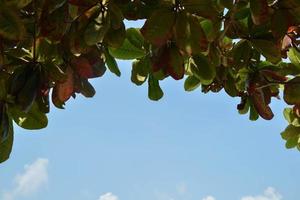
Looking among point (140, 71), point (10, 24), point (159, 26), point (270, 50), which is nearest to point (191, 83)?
point (140, 71)

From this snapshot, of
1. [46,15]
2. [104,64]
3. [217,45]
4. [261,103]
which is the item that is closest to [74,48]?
[46,15]

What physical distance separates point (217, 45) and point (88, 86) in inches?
20.9

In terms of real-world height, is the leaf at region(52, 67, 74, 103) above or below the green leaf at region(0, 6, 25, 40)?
below

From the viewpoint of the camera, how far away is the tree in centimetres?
184

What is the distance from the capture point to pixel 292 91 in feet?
7.45

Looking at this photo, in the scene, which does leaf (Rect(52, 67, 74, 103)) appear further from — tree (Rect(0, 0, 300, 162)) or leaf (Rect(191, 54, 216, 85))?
leaf (Rect(191, 54, 216, 85))

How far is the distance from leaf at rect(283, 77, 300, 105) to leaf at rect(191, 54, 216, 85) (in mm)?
309

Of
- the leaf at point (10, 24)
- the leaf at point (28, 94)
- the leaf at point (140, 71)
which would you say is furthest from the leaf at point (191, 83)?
the leaf at point (10, 24)

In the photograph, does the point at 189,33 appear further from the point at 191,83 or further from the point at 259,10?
the point at 191,83

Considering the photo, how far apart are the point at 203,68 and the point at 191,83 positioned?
552 mm

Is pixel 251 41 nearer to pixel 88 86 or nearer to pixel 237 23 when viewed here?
pixel 237 23

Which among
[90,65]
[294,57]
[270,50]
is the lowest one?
[90,65]

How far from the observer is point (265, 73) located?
2.41 meters

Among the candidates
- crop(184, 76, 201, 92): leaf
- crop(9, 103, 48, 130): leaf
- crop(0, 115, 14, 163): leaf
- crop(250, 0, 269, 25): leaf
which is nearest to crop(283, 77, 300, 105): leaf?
crop(250, 0, 269, 25): leaf
